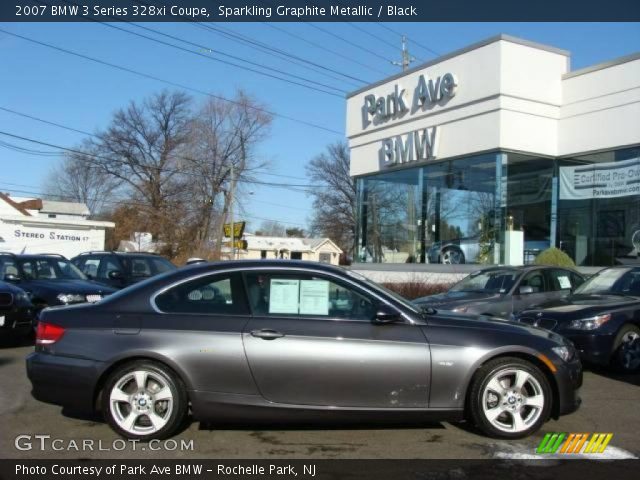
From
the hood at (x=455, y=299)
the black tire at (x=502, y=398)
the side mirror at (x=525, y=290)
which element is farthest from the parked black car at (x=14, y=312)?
the side mirror at (x=525, y=290)

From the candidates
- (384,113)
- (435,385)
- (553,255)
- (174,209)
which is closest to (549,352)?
(435,385)

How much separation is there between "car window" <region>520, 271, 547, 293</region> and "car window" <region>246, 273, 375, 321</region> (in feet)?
21.4

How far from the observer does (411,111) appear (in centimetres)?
2175

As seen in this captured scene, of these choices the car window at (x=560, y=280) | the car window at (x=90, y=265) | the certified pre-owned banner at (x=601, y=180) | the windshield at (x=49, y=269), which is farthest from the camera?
the certified pre-owned banner at (x=601, y=180)

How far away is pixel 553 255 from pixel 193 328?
13764mm

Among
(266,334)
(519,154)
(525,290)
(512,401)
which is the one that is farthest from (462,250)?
(266,334)

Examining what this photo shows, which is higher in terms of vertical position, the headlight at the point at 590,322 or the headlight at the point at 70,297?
the headlight at the point at 590,322

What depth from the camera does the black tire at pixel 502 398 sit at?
5.27 m

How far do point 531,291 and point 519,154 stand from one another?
8.76 meters

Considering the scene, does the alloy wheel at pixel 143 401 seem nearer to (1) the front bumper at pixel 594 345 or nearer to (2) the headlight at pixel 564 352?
(2) the headlight at pixel 564 352

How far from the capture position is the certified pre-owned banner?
1716cm

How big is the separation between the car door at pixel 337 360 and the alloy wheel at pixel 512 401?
585 millimetres

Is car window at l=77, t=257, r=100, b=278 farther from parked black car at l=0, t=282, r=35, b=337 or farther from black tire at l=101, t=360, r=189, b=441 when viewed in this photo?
black tire at l=101, t=360, r=189, b=441

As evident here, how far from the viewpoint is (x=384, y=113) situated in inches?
896
